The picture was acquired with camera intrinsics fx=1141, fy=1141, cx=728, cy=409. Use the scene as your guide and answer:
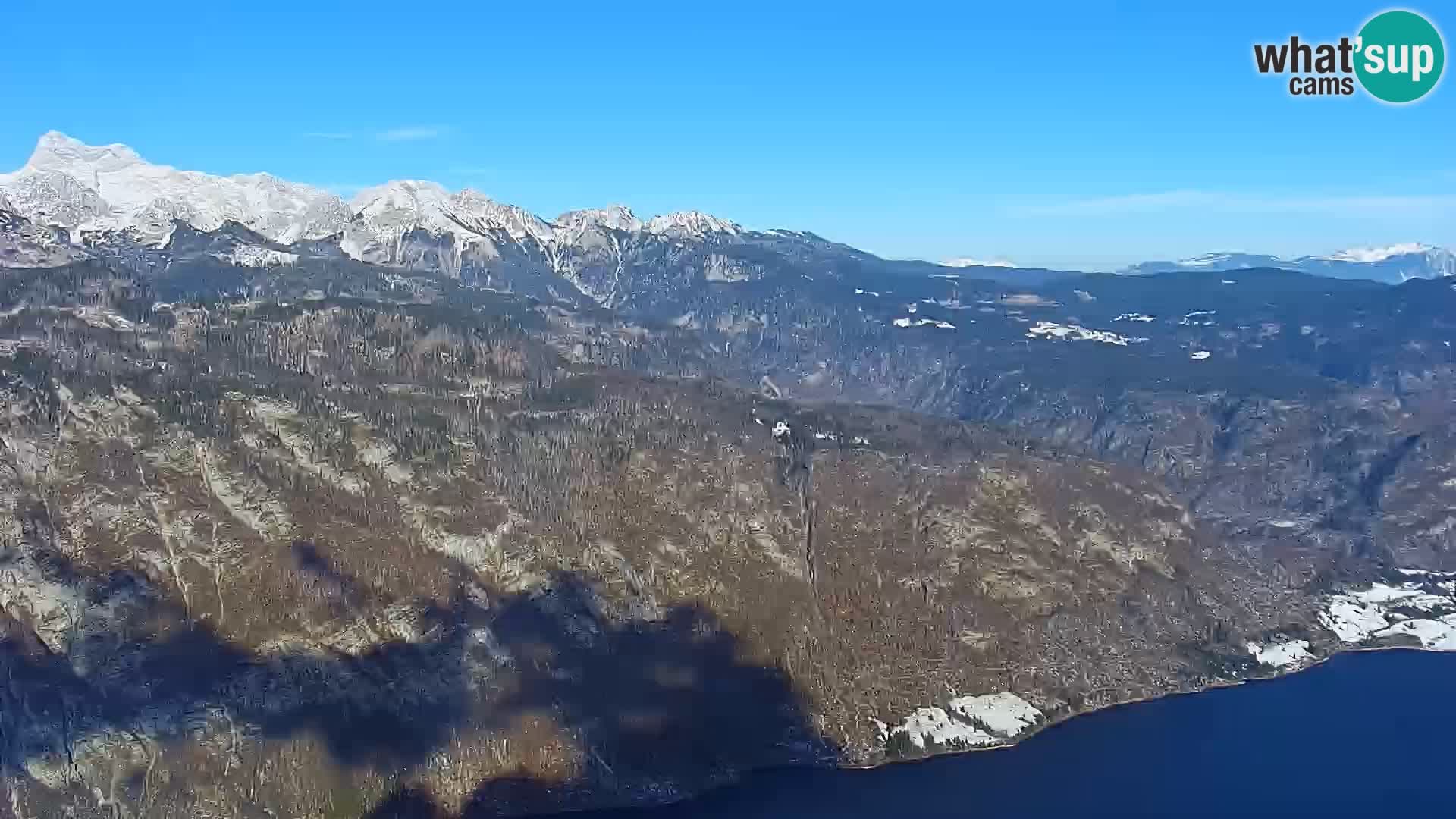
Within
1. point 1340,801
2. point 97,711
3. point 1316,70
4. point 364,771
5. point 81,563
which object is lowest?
point 1340,801

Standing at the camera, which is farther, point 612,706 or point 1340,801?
point 612,706

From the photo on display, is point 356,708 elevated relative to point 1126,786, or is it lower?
elevated

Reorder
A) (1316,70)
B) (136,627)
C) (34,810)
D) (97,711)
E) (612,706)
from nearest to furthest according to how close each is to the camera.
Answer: (1316,70) < (34,810) < (97,711) < (136,627) < (612,706)

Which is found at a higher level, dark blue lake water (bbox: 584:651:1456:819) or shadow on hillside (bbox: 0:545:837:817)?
shadow on hillside (bbox: 0:545:837:817)

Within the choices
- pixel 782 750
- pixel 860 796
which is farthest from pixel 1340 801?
pixel 782 750

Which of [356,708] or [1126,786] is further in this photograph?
[356,708]

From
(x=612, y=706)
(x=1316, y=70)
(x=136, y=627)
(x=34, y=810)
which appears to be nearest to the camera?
(x=1316, y=70)

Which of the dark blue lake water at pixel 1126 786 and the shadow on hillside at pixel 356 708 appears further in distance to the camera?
the dark blue lake water at pixel 1126 786

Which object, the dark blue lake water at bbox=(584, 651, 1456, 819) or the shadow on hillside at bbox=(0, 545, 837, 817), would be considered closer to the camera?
the shadow on hillside at bbox=(0, 545, 837, 817)

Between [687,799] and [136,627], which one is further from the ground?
[136,627]

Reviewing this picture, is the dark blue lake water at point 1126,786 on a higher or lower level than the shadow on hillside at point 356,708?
lower

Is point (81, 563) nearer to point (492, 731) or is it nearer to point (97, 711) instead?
point (97, 711)
